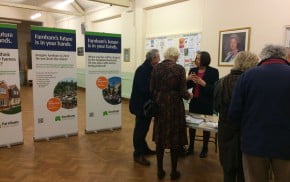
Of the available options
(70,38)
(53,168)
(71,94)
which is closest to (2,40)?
(70,38)

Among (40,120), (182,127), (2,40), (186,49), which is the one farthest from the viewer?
(186,49)

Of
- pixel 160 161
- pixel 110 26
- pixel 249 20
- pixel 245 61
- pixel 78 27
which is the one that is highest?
pixel 78 27

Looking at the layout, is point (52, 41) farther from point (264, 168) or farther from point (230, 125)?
point (264, 168)

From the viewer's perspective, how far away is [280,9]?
4074 millimetres

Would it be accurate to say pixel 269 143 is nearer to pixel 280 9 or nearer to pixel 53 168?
pixel 53 168

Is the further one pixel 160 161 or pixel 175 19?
pixel 175 19

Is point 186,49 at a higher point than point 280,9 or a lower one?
lower

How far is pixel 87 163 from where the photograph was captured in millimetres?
3246

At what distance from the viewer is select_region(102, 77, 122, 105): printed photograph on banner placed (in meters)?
4.57

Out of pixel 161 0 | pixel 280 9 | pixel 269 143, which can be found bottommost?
pixel 269 143

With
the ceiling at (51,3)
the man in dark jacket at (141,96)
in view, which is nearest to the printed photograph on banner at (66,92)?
the man in dark jacket at (141,96)

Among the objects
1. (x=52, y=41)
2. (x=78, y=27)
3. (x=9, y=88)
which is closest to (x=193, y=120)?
(x=52, y=41)

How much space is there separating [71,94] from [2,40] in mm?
1299

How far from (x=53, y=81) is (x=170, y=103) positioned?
2254mm
